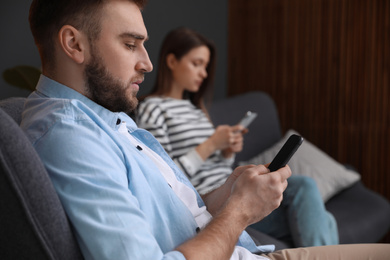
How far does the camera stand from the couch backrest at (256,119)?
257 cm

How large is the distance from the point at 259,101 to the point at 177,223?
2008 mm

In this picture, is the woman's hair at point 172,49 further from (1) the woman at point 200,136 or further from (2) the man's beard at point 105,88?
(2) the man's beard at point 105,88

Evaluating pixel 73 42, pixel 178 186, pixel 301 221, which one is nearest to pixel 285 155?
pixel 178 186

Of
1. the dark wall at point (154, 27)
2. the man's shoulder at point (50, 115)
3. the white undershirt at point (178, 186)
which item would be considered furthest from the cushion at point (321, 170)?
the man's shoulder at point (50, 115)

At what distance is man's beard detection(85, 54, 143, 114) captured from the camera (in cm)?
94

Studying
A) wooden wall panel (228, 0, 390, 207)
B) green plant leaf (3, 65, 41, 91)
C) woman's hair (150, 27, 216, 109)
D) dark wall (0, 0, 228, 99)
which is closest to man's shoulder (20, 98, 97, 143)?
dark wall (0, 0, 228, 99)

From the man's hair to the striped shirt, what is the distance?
972mm

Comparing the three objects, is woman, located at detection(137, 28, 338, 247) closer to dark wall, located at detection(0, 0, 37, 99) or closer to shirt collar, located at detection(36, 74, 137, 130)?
dark wall, located at detection(0, 0, 37, 99)

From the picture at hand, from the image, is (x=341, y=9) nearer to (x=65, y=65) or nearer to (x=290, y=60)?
(x=290, y=60)

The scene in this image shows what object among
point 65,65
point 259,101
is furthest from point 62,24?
point 259,101

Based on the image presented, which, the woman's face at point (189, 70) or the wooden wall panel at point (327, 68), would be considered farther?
the wooden wall panel at point (327, 68)

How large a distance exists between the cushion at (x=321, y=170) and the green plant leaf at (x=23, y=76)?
113cm

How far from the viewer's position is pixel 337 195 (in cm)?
247

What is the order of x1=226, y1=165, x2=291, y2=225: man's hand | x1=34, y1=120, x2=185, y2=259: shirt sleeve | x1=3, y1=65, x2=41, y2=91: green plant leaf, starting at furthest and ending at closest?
1. x1=3, y1=65, x2=41, y2=91: green plant leaf
2. x1=226, y1=165, x2=291, y2=225: man's hand
3. x1=34, y1=120, x2=185, y2=259: shirt sleeve
